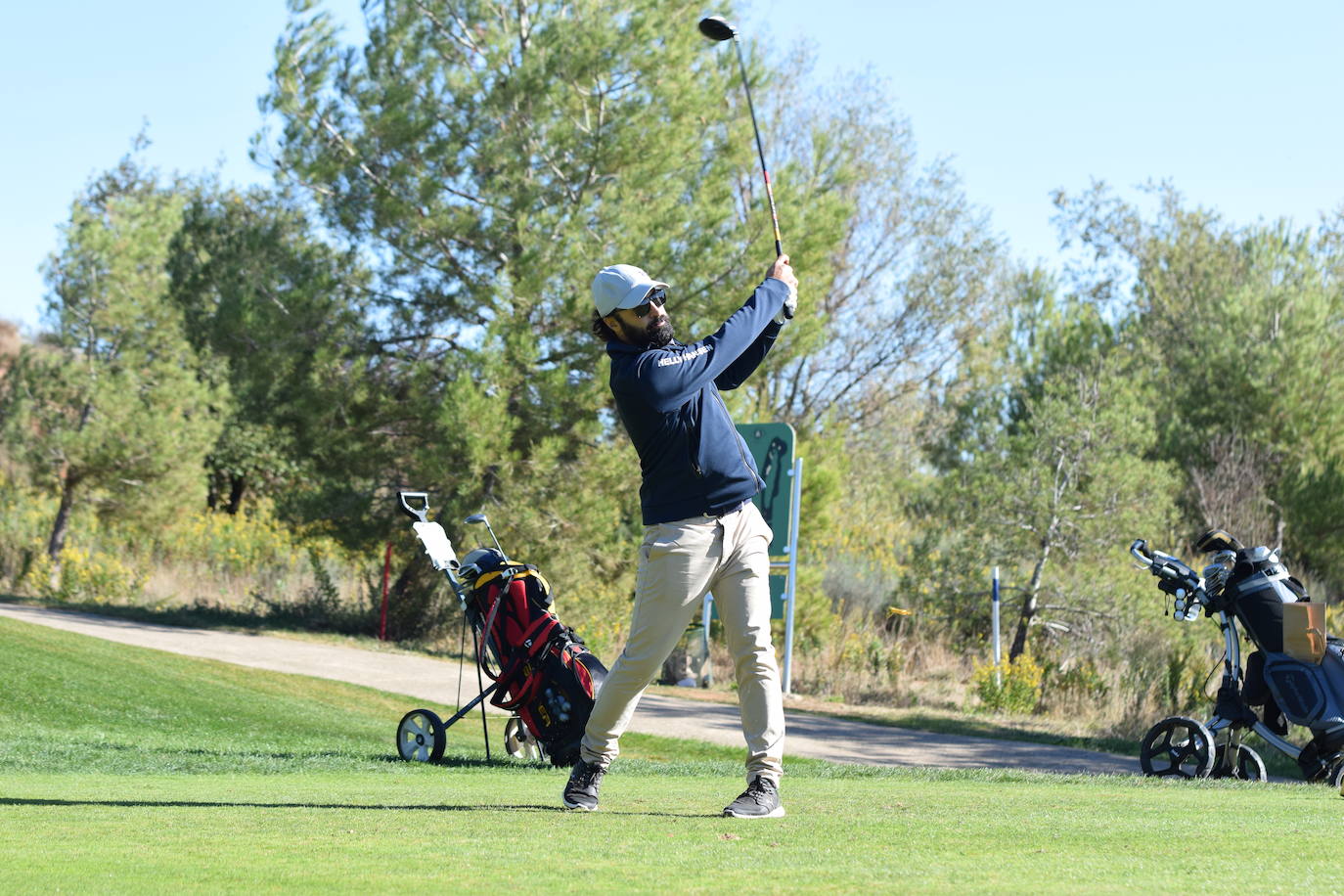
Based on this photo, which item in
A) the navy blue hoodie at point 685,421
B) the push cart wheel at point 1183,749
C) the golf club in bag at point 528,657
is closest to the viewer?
the navy blue hoodie at point 685,421

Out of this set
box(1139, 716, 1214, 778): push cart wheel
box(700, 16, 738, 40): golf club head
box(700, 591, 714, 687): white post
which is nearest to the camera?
box(700, 16, 738, 40): golf club head

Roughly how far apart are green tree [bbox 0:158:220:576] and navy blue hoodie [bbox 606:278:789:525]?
21598 millimetres

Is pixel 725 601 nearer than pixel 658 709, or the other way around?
pixel 725 601

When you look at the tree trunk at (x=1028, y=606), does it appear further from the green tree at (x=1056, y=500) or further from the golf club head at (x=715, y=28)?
the golf club head at (x=715, y=28)

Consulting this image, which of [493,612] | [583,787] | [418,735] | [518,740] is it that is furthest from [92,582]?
[583,787]

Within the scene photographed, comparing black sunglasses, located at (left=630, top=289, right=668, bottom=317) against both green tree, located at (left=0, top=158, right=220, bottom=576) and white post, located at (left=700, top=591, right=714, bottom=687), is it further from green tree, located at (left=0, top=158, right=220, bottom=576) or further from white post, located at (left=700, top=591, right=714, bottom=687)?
green tree, located at (left=0, top=158, right=220, bottom=576)

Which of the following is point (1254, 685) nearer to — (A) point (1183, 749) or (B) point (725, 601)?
(A) point (1183, 749)

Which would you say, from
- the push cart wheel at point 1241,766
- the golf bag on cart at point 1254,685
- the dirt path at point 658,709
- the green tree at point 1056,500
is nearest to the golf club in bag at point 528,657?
the dirt path at point 658,709

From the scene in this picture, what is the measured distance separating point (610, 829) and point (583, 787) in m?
0.76

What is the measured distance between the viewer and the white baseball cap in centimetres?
548

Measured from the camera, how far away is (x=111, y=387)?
82.7ft

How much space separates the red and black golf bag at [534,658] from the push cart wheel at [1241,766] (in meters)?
4.11

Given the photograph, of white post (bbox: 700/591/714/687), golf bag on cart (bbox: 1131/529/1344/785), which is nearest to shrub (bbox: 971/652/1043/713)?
white post (bbox: 700/591/714/687)

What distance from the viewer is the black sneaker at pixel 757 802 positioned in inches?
214
